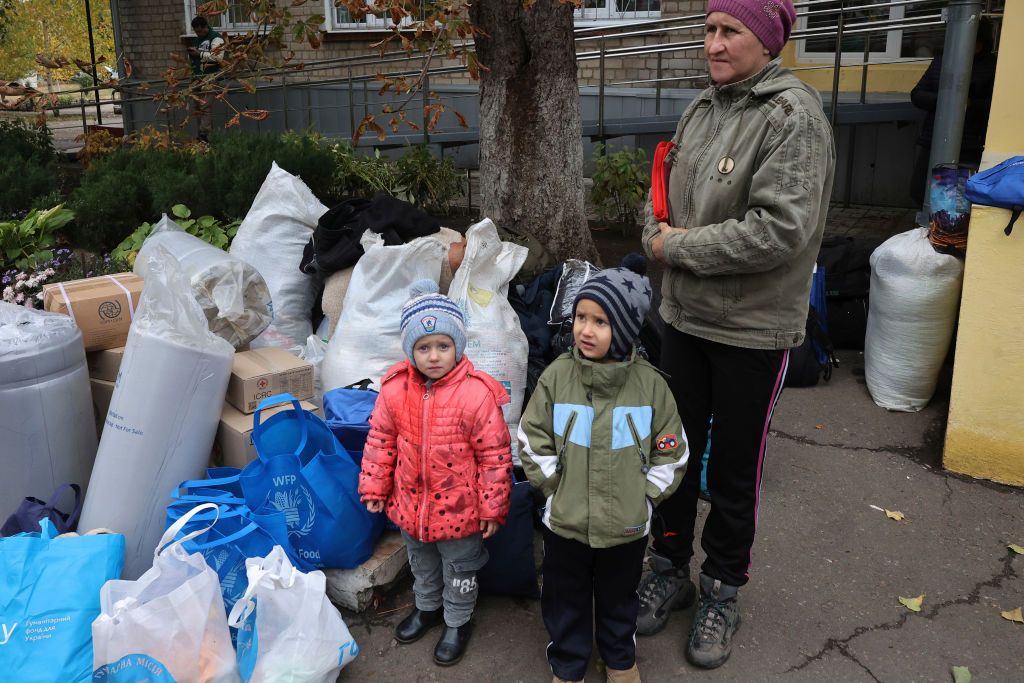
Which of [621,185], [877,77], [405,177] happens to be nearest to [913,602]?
[621,185]

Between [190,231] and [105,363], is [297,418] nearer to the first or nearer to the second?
[105,363]

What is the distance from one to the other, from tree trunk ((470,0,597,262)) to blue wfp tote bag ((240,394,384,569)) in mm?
2546

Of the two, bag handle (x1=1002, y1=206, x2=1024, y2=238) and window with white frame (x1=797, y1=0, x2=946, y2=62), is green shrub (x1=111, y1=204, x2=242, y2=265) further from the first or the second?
window with white frame (x1=797, y1=0, x2=946, y2=62)

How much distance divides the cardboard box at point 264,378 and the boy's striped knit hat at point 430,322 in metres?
0.90

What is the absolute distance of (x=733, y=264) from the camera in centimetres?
242

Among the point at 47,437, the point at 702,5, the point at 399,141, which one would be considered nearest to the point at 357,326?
the point at 47,437

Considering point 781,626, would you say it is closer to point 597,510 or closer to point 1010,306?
point 597,510

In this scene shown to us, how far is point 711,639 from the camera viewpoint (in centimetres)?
276

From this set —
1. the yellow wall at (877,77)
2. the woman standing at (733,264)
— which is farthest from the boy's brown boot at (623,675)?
the yellow wall at (877,77)

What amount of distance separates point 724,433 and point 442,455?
0.85 metres

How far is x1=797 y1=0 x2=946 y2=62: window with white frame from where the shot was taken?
8.97m

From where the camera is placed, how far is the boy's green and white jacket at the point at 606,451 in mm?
2418

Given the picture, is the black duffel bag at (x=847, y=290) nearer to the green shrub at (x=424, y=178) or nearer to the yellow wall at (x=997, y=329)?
the yellow wall at (x=997, y=329)

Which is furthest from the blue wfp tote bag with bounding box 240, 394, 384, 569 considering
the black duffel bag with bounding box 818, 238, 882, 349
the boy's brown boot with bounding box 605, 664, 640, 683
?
the black duffel bag with bounding box 818, 238, 882, 349
